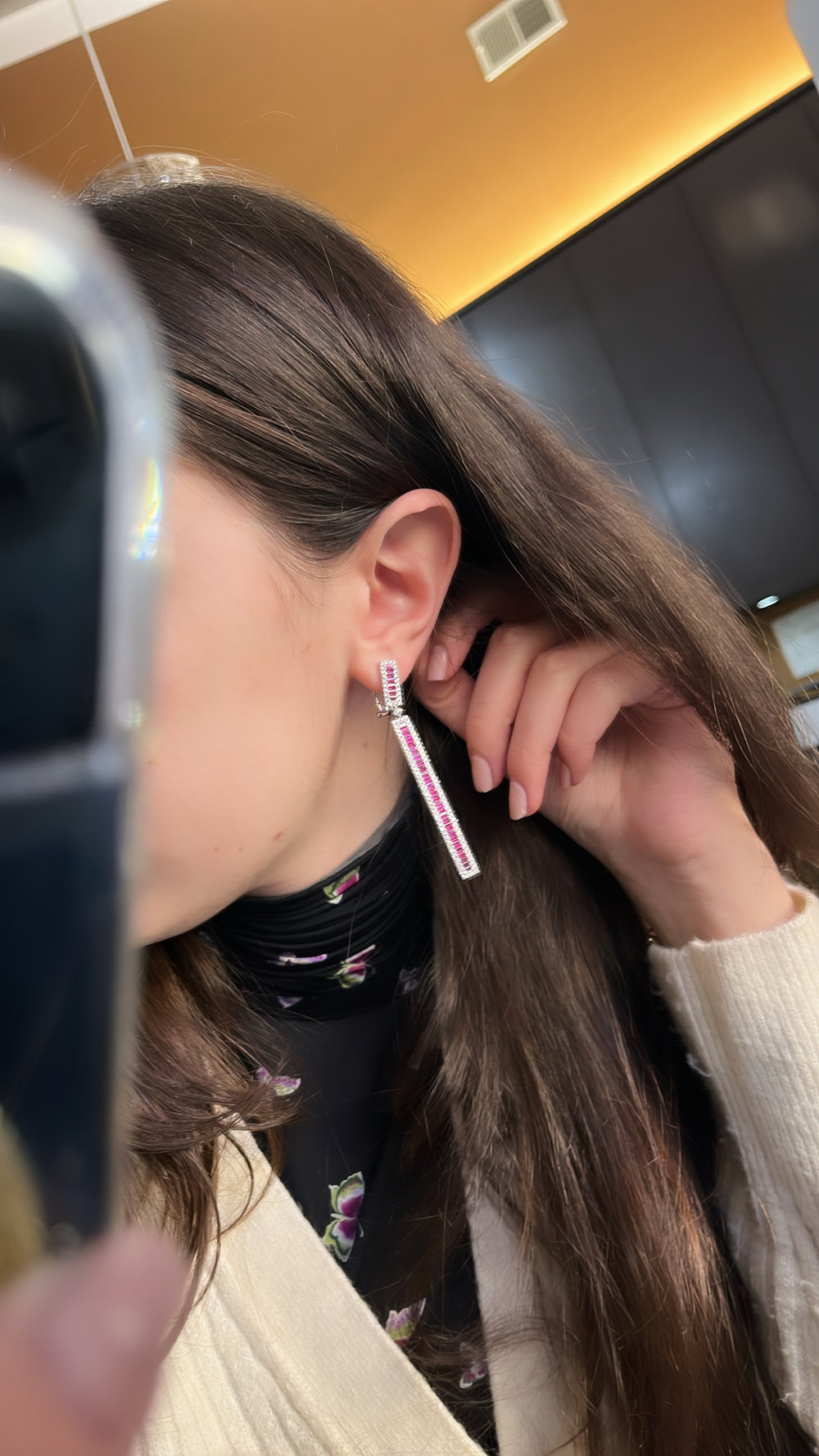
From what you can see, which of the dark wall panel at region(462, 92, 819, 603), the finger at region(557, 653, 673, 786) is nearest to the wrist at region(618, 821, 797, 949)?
the finger at region(557, 653, 673, 786)

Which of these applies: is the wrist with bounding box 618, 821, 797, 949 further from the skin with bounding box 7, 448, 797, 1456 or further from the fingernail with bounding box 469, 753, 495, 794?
the fingernail with bounding box 469, 753, 495, 794

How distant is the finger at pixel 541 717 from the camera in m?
0.61

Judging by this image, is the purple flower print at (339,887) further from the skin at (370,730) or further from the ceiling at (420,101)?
the ceiling at (420,101)

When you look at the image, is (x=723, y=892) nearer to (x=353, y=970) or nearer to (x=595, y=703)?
(x=595, y=703)

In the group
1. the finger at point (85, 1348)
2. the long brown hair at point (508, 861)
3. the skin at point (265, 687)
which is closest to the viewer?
the finger at point (85, 1348)

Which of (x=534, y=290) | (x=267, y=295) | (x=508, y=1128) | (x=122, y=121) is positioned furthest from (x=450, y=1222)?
(x=122, y=121)

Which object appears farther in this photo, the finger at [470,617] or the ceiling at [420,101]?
the ceiling at [420,101]

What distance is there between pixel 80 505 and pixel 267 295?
501mm

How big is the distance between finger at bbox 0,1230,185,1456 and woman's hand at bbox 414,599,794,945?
0.55m

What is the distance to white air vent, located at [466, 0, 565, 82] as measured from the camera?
172 cm

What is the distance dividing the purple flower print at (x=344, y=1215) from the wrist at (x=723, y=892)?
0.31m

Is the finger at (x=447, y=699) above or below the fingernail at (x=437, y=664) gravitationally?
below

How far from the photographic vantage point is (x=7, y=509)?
68mm

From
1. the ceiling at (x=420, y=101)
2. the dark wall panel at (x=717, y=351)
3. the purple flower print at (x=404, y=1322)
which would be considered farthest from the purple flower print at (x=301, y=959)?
the ceiling at (x=420, y=101)
